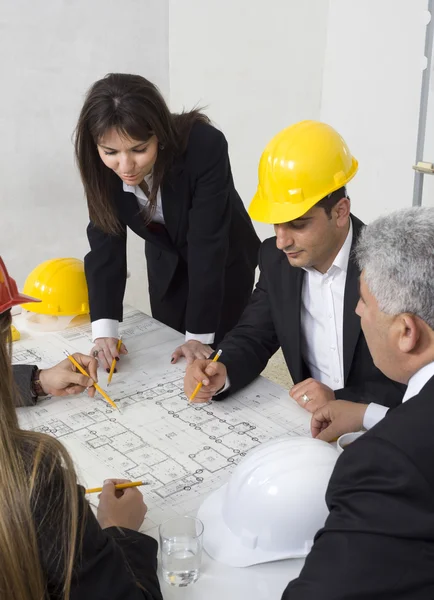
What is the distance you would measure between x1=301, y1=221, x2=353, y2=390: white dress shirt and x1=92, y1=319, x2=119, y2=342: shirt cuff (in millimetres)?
638

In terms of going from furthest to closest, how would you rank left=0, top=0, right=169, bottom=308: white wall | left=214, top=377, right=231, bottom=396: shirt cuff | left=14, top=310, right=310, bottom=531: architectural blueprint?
1. left=0, top=0, right=169, bottom=308: white wall
2. left=214, top=377, right=231, bottom=396: shirt cuff
3. left=14, top=310, right=310, bottom=531: architectural blueprint

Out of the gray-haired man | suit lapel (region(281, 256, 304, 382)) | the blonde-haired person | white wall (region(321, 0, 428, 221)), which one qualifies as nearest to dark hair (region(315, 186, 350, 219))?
suit lapel (region(281, 256, 304, 382))

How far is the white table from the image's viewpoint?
132cm

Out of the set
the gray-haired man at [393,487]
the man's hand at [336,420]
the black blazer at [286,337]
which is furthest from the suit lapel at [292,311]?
the gray-haired man at [393,487]

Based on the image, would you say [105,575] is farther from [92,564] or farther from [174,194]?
[174,194]

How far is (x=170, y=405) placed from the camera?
6.49 ft

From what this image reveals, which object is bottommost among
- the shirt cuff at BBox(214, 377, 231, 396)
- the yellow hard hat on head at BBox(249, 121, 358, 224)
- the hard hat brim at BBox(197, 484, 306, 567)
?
the hard hat brim at BBox(197, 484, 306, 567)

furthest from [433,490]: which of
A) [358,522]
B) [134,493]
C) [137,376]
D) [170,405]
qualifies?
[137,376]

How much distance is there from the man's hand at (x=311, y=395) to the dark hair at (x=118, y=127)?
0.87m

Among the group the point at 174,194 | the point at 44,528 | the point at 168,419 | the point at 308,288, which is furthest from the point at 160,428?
the point at 174,194

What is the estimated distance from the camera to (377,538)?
3.68ft

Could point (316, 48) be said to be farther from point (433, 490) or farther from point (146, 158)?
point (433, 490)

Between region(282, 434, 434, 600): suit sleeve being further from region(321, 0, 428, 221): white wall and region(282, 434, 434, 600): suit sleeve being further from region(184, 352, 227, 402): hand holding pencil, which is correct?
region(321, 0, 428, 221): white wall

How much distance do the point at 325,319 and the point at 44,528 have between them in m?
1.31
